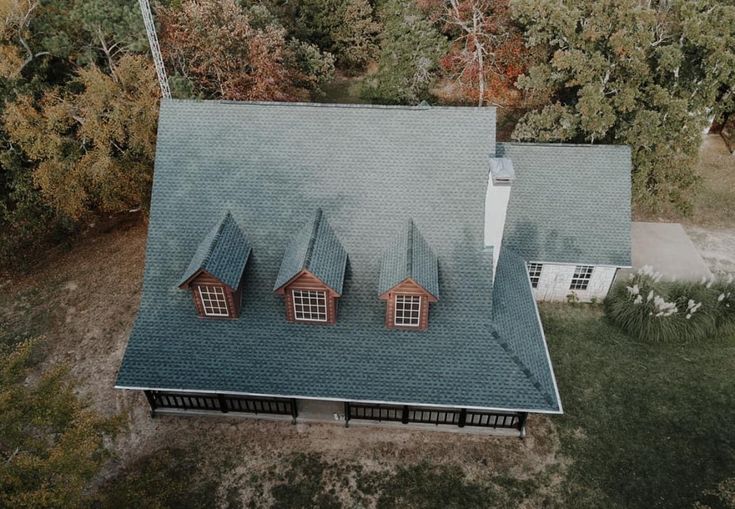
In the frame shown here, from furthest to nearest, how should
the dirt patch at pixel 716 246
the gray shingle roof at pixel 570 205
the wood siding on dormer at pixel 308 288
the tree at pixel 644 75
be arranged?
the dirt patch at pixel 716 246
the tree at pixel 644 75
the gray shingle roof at pixel 570 205
the wood siding on dormer at pixel 308 288

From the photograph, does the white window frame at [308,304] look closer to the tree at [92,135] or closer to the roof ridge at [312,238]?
the roof ridge at [312,238]

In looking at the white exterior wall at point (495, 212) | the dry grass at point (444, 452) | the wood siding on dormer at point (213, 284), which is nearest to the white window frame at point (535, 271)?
the dry grass at point (444, 452)

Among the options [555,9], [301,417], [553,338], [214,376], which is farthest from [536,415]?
[555,9]

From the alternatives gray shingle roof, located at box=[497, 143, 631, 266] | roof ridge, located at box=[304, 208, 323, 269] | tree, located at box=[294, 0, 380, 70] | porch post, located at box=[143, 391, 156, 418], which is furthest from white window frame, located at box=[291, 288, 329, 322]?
tree, located at box=[294, 0, 380, 70]

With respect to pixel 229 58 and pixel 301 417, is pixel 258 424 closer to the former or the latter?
pixel 301 417

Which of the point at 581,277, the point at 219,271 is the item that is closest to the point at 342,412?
the point at 219,271

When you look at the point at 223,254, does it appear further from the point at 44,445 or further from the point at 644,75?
the point at 644,75
